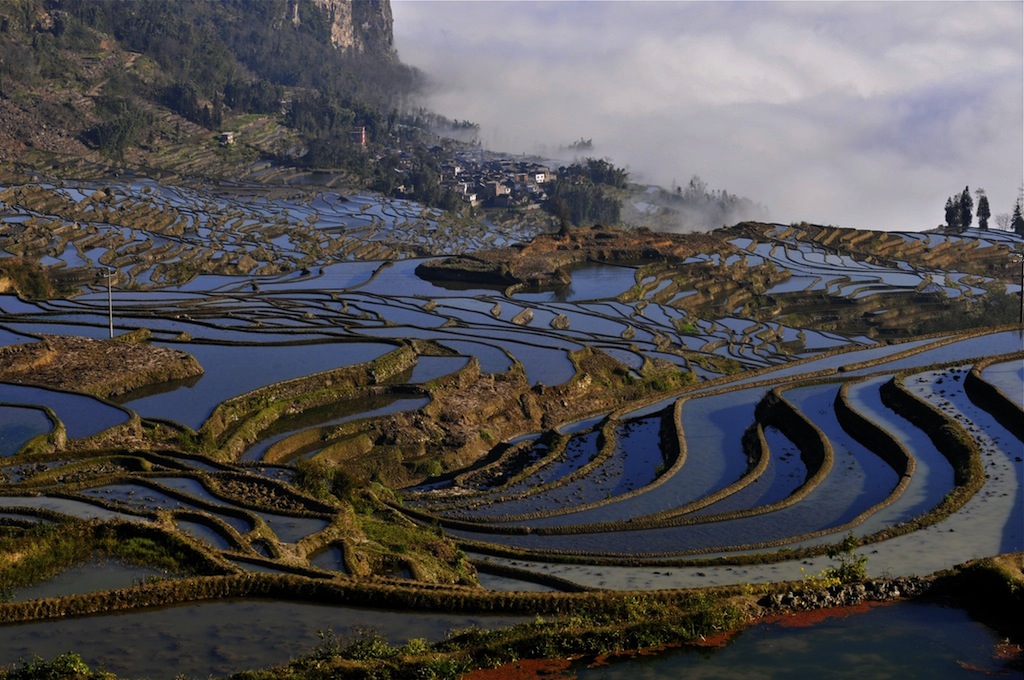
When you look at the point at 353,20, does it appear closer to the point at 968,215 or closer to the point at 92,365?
the point at 968,215

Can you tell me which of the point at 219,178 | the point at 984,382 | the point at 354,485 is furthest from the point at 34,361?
the point at 219,178

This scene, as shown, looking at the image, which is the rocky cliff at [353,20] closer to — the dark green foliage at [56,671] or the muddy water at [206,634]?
the muddy water at [206,634]

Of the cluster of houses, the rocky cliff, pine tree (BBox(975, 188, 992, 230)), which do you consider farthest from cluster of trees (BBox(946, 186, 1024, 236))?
the rocky cliff

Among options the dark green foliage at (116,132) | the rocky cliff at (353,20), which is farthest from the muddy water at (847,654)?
the rocky cliff at (353,20)

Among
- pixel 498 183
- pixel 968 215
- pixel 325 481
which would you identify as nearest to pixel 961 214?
pixel 968 215

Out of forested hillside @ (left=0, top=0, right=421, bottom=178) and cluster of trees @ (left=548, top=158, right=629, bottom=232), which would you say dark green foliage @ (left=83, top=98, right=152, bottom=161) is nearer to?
forested hillside @ (left=0, top=0, right=421, bottom=178)

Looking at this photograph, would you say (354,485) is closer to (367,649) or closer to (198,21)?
(367,649)

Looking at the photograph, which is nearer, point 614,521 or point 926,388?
point 614,521
